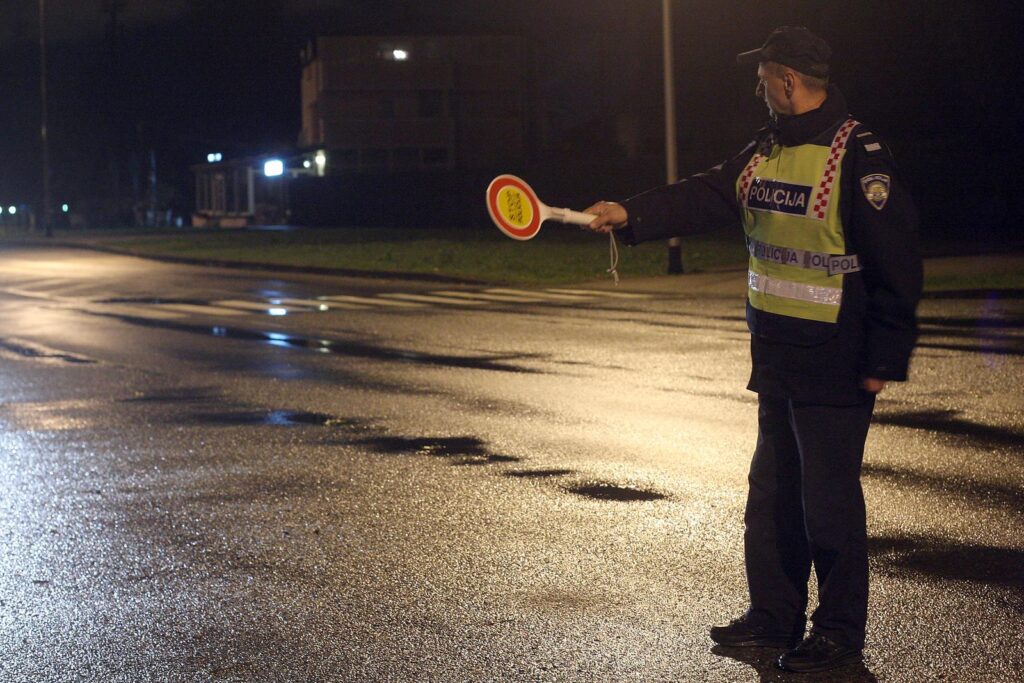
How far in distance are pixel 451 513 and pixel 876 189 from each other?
3.27 meters

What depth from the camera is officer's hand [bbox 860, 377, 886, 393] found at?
4.38m

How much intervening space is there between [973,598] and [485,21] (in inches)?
2668

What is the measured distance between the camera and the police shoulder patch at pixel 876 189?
430cm

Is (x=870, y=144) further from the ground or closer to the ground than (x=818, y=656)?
further from the ground

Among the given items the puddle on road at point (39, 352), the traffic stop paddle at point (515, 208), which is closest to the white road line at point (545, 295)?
the puddle on road at point (39, 352)

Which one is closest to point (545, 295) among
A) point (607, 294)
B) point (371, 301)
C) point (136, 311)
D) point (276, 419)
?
point (607, 294)

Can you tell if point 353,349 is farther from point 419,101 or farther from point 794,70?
point 419,101

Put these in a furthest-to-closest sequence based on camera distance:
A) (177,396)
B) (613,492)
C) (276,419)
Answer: (177,396) < (276,419) < (613,492)

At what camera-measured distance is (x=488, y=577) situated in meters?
5.79

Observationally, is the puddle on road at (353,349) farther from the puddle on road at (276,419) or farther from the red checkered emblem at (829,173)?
the red checkered emblem at (829,173)

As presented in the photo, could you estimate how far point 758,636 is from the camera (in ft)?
15.9

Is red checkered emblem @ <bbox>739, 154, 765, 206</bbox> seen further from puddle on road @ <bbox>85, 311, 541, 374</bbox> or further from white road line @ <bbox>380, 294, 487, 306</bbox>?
white road line @ <bbox>380, 294, 487, 306</bbox>

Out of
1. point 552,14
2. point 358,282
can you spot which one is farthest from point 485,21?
point 358,282

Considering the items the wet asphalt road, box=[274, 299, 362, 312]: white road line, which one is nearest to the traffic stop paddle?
the wet asphalt road
